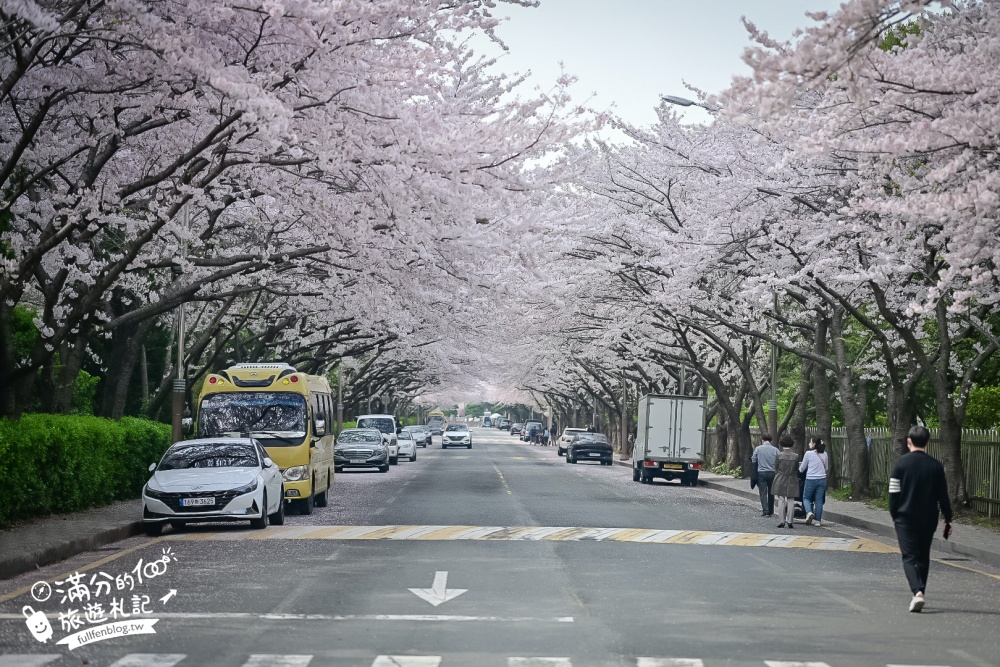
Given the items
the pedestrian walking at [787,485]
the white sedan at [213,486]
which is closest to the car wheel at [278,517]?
the white sedan at [213,486]

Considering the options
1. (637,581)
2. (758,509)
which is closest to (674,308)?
(758,509)

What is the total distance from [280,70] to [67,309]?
31.6 feet

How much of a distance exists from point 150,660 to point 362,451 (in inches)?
1504

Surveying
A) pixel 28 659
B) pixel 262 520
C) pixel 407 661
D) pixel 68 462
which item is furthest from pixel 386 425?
pixel 407 661

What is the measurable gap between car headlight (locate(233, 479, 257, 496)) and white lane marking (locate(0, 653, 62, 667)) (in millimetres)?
10389

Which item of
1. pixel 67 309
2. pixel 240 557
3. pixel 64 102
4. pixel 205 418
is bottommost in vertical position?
pixel 240 557

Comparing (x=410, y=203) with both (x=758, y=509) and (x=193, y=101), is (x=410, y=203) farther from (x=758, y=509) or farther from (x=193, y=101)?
(x=758, y=509)

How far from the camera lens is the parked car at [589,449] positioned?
61.9 metres

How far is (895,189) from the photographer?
2341cm

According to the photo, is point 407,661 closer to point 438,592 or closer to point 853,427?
point 438,592

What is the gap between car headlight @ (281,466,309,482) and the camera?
2408 cm

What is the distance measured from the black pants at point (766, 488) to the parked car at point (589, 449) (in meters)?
35.9

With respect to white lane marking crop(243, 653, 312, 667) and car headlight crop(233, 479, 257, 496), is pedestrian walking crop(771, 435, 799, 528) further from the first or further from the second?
white lane marking crop(243, 653, 312, 667)

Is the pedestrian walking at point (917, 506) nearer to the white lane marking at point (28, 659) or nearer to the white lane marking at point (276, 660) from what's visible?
the white lane marking at point (276, 660)
